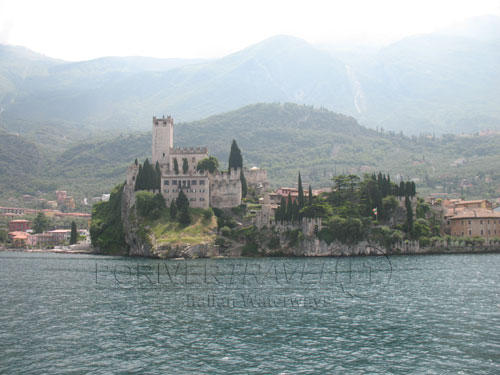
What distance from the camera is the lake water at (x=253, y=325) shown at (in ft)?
83.0

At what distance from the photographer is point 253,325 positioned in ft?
109

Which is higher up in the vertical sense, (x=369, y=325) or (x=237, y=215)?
(x=237, y=215)

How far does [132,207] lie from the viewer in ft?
343

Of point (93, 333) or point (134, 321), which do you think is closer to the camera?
point (93, 333)

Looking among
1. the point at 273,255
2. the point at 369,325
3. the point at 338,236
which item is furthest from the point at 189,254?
the point at 369,325

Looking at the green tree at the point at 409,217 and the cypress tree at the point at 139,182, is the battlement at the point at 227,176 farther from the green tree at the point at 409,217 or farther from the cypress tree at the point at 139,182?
the green tree at the point at 409,217

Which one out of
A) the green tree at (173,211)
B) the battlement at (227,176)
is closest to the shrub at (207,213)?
the green tree at (173,211)

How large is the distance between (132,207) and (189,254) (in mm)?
22311

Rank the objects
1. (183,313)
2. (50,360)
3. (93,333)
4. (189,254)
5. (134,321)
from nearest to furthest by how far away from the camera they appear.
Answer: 1. (50,360)
2. (93,333)
3. (134,321)
4. (183,313)
5. (189,254)

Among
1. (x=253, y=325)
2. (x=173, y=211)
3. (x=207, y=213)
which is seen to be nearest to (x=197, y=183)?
(x=207, y=213)

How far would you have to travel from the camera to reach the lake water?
2530 centimetres

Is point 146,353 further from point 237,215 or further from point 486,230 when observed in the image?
point 486,230

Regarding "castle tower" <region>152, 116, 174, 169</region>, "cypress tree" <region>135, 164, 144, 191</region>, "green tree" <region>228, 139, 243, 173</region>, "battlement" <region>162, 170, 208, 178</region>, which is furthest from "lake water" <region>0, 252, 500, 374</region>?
"castle tower" <region>152, 116, 174, 169</region>

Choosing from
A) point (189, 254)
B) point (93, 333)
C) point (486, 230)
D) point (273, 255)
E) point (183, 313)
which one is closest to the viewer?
point (93, 333)
